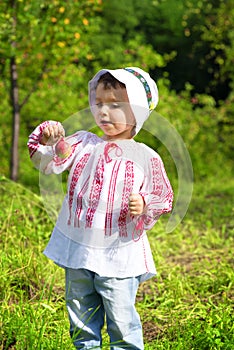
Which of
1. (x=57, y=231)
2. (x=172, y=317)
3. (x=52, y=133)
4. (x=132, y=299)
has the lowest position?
(x=172, y=317)

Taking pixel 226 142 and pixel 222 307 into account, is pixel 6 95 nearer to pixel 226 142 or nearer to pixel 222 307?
pixel 226 142

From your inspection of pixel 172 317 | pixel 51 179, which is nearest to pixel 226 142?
pixel 172 317

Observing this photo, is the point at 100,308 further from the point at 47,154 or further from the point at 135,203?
the point at 47,154

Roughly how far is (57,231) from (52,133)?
0.38 metres

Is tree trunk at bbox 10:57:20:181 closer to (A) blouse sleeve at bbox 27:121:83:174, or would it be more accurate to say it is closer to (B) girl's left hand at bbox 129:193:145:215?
(A) blouse sleeve at bbox 27:121:83:174

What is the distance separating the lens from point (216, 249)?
4.76 m

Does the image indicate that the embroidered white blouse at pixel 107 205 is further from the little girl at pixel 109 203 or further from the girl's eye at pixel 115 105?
the girl's eye at pixel 115 105

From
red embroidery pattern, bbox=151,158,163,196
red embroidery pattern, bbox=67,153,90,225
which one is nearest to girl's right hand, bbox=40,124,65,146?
red embroidery pattern, bbox=67,153,90,225

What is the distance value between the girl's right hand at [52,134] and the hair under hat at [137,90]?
0.18 m

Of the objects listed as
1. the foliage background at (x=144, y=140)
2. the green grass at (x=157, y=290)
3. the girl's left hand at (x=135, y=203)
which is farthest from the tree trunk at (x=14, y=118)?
the girl's left hand at (x=135, y=203)

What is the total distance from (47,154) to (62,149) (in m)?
0.06

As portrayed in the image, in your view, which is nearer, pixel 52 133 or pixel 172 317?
pixel 52 133

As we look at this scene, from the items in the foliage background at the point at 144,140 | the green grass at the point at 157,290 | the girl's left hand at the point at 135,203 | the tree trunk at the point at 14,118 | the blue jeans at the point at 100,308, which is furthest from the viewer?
the tree trunk at the point at 14,118

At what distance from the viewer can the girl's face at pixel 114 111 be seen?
2.29 metres
